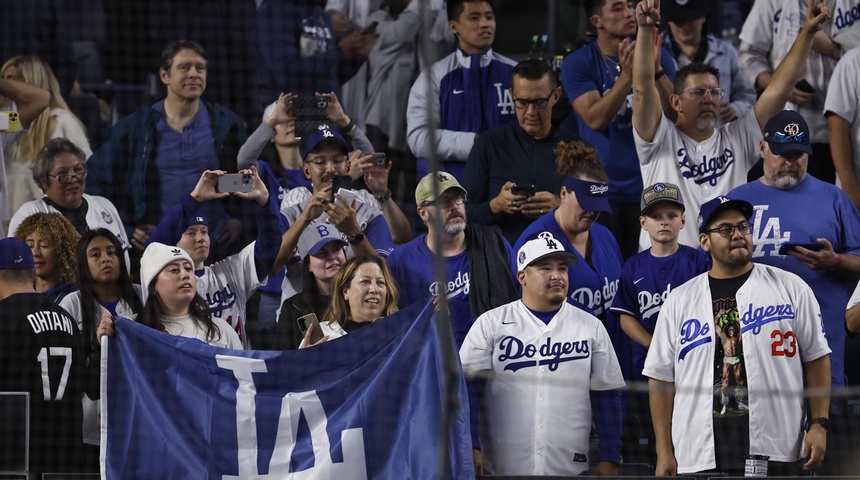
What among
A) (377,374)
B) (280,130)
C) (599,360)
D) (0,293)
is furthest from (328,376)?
(280,130)

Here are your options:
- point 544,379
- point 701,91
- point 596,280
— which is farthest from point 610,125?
point 544,379

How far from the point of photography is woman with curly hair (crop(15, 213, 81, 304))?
6.77 metres

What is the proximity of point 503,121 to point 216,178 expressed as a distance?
5.75 feet

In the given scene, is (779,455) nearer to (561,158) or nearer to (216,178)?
(561,158)

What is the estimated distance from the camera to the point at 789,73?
734cm

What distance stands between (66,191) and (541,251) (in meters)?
2.65

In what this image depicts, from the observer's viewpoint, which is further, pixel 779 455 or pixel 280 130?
pixel 280 130

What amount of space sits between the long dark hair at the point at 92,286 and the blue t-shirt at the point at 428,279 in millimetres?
1231

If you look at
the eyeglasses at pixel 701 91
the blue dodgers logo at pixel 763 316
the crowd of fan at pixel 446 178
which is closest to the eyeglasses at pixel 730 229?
the crowd of fan at pixel 446 178

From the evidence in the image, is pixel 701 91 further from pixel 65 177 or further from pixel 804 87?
pixel 65 177

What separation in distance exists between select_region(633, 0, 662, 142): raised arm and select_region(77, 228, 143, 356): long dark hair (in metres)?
2.64

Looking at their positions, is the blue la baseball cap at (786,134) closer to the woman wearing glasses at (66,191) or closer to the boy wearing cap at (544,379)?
the boy wearing cap at (544,379)

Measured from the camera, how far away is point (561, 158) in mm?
6941

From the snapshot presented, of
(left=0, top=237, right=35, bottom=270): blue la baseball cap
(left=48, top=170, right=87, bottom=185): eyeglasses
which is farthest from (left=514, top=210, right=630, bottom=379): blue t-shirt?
(left=48, top=170, right=87, bottom=185): eyeglasses
